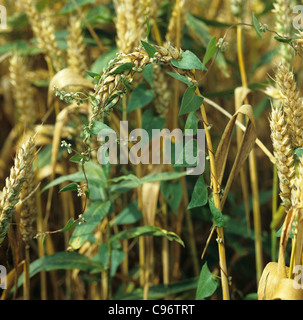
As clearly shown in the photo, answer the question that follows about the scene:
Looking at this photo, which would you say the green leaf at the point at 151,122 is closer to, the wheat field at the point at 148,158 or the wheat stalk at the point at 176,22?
the wheat field at the point at 148,158

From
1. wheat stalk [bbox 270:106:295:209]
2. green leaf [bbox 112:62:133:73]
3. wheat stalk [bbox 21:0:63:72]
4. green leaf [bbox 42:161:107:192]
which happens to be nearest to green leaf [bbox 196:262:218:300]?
wheat stalk [bbox 270:106:295:209]

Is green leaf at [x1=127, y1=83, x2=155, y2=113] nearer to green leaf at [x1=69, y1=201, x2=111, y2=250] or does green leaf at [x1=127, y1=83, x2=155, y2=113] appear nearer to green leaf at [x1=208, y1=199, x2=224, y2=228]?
green leaf at [x1=69, y1=201, x2=111, y2=250]

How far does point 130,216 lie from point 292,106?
589 millimetres

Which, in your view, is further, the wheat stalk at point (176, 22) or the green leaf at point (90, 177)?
the wheat stalk at point (176, 22)

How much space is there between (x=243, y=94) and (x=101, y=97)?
49 centimetres

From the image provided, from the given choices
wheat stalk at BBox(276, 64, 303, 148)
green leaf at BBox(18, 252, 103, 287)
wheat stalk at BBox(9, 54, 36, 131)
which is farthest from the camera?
wheat stalk at BBox(9, 54, 36, 131)

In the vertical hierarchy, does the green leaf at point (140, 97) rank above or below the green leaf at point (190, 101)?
above

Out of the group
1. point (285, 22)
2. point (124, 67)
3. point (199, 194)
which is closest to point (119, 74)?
point (124, 67)

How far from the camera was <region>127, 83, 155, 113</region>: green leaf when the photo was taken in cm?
111

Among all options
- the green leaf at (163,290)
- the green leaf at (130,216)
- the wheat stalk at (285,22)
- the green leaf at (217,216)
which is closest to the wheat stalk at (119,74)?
the green leaf at (217,216)

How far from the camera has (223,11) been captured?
1.89 metres

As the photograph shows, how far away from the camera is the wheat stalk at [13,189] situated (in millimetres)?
788
